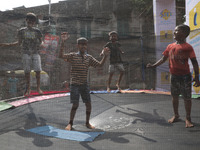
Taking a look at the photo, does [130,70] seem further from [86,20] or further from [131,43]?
[86,20]

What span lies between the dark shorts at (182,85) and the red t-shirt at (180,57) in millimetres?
62

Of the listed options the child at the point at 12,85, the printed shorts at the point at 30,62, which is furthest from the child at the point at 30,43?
the child at the point at 12,85

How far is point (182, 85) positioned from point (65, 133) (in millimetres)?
1499

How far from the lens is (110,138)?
1.76 meters

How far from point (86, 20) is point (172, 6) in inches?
373

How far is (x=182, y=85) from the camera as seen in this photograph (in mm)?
2178

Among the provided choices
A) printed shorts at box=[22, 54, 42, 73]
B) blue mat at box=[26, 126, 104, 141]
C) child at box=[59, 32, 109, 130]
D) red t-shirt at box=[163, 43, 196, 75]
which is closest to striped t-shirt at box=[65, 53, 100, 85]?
child at box=[59, 32, 109, 130]

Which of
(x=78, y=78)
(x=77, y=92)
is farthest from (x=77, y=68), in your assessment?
(x=77, y=92)

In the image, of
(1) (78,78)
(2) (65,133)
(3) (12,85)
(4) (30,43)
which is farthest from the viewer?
(3) (12,85)

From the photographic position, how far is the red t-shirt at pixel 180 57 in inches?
82.9

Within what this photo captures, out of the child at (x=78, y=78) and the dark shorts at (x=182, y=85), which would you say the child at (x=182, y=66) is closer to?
the dark shorts at (x=182, y=85)

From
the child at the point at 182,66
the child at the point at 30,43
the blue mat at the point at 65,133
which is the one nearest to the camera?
the blue mat at the point at 65,133

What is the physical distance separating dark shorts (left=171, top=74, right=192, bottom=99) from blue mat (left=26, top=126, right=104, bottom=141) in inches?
43.4

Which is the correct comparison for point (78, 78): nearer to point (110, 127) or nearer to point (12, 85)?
point (110, 127)
